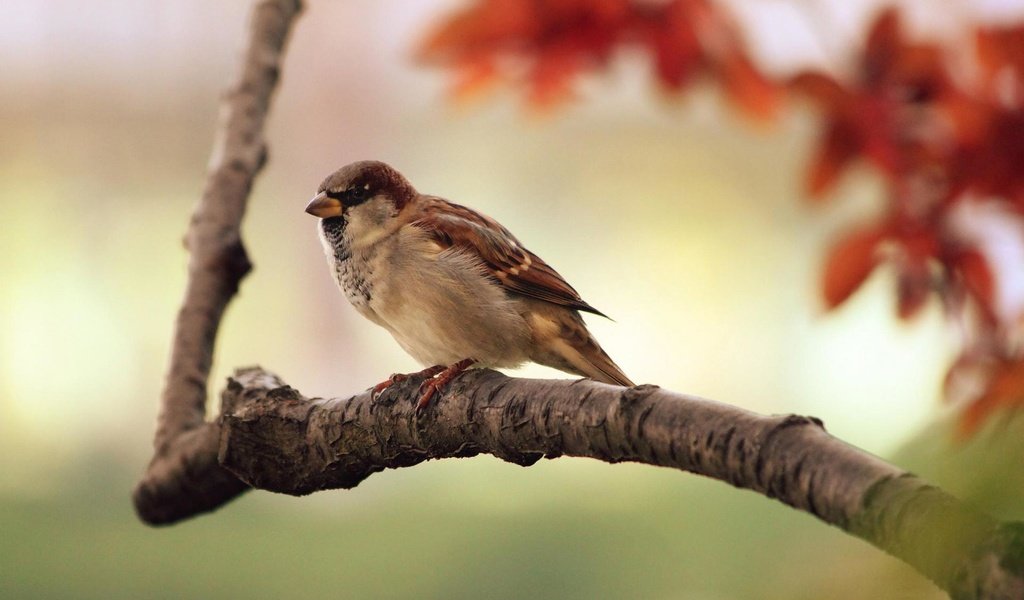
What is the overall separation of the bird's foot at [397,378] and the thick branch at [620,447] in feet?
0.06

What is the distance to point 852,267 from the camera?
1234 mm

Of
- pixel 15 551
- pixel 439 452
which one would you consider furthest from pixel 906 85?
pixel 15 551

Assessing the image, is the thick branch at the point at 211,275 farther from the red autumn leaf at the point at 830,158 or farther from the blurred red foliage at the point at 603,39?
the red autumn leaf at the point at 830,158

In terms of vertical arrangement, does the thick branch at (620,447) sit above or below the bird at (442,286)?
below

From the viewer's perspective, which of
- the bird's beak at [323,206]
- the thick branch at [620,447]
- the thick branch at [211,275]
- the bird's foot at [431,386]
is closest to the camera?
the thick branch at [620,447]

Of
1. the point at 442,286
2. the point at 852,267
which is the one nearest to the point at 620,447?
the point at 442,286

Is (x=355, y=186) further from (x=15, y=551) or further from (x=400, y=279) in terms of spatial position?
(x=15, y=551)

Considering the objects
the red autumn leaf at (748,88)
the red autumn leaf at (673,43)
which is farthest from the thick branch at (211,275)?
the red autumn leaf at (748,88)

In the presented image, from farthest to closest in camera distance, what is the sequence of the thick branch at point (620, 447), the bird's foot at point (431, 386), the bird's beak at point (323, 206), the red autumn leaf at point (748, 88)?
the red autumn leaf at point (748, 88), the bird's beak at point (323, 206), the bird's foot at point (431, 386), the thick branch at point (620, 447)

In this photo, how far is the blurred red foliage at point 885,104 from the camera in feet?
3.84

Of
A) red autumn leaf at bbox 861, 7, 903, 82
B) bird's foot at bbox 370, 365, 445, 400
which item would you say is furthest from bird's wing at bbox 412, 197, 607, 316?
red autumn leaf at bbox 861, 7, 903, 82

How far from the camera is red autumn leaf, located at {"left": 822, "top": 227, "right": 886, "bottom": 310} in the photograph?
123cm

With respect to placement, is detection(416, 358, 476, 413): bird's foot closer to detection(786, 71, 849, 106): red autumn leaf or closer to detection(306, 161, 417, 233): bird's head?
detection(306, 161, 417, 233): bird's head

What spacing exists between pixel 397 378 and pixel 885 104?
0.66 meters
